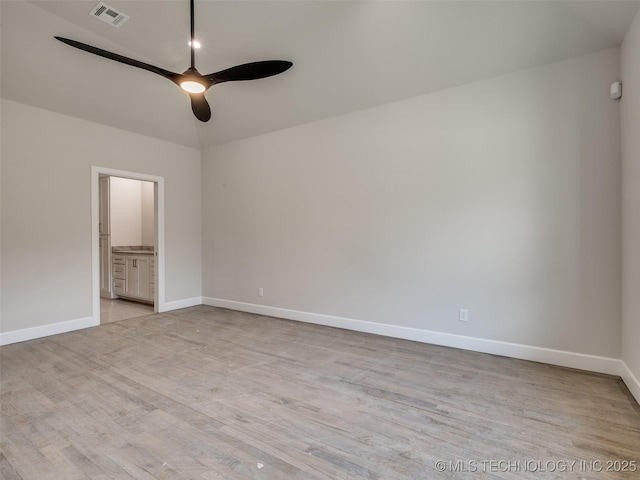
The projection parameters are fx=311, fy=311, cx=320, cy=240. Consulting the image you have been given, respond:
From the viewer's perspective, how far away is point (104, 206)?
591 centimetres

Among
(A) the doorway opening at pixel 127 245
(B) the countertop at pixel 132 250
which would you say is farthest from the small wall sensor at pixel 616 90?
(B) the countertop at pixel 132 250

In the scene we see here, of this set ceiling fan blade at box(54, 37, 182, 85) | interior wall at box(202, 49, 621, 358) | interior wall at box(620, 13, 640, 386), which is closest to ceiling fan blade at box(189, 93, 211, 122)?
ceiling fan blade at box(54, 37, 182, 85)

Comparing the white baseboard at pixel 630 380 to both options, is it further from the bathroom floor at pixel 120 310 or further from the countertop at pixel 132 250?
the countertop at pixel 132 250

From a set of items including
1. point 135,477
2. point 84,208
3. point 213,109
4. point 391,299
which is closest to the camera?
point 135,477

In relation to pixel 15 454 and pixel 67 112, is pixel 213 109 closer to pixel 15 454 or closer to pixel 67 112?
pixel 67 112

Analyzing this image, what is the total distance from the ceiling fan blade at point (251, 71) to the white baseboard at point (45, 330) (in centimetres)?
341

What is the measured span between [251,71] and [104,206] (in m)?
4.99

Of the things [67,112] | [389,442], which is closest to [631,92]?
[389,442]

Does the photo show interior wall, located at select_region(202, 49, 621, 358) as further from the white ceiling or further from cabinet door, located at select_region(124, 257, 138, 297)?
cabinet door, located at select_region(124, 257, 138, 297)

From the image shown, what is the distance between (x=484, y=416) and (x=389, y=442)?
0.70 meters

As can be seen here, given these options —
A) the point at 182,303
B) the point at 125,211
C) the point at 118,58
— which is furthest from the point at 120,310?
the point at 118,58

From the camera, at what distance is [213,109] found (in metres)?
4.28

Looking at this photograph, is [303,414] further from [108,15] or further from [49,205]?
[49,205]

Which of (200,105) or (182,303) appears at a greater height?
(200,105)
